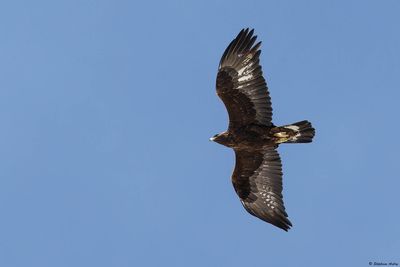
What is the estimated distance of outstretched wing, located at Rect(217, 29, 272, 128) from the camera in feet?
61.6

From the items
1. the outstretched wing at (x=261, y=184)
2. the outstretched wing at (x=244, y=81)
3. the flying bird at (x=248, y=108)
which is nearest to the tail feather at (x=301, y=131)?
the flying bird at (x=248, y=108)

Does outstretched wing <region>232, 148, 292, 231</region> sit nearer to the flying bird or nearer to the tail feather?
the flying bird

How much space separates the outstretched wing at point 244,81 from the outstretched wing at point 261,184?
54.5 inches

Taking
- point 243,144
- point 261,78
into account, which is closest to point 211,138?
point 243,144

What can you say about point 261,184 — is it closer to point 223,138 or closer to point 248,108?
point 223,138

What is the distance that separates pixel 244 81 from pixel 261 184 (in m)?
2.96

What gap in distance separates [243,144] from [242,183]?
1389 mm

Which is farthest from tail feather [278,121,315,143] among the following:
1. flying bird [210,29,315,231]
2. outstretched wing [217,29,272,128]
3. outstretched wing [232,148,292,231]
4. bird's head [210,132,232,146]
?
bird's head [210,132,232,146]

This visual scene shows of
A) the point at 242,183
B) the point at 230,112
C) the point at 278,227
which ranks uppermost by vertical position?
the point at 230,112

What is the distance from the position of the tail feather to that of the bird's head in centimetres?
135

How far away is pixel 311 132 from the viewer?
18766 millimetres

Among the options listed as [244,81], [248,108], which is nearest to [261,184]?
[248,108]

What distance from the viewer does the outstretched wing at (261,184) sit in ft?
65.3

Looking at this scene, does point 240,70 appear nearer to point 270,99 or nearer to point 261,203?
point 270,99
